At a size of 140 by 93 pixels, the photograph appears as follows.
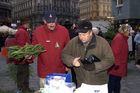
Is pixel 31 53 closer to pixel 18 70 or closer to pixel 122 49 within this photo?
pixel 122 49

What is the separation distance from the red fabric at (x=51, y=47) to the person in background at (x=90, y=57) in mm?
1097

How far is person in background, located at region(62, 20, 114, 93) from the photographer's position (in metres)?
6.02

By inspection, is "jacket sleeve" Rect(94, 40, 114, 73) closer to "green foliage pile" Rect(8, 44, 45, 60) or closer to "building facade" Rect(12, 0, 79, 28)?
"green foliage pile" Rect(8, 44, 45, 60)

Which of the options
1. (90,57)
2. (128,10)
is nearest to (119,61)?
(90,57)

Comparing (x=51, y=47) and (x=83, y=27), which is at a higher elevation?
(x=83, y=27)

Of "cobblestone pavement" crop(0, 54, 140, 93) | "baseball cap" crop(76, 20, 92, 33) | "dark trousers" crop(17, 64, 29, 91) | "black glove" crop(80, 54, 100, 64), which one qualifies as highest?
"baseball cap" crop(76, 20, 92, 33)

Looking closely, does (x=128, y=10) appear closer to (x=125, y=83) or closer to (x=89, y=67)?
(x=125, y=83)

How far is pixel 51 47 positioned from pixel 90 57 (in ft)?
5.47

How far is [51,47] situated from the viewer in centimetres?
744

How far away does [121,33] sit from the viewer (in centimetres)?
961

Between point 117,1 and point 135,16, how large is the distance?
33.8 ft

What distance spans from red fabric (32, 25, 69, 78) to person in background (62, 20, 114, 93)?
110 centimetres

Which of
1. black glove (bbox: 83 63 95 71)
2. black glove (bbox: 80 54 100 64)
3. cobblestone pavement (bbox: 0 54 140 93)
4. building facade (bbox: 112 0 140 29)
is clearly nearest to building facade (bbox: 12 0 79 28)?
building facade (bbox: 112 0 140 29)

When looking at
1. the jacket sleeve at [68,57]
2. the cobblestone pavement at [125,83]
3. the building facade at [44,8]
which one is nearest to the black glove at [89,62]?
the jacket sleeve at [68,57]
